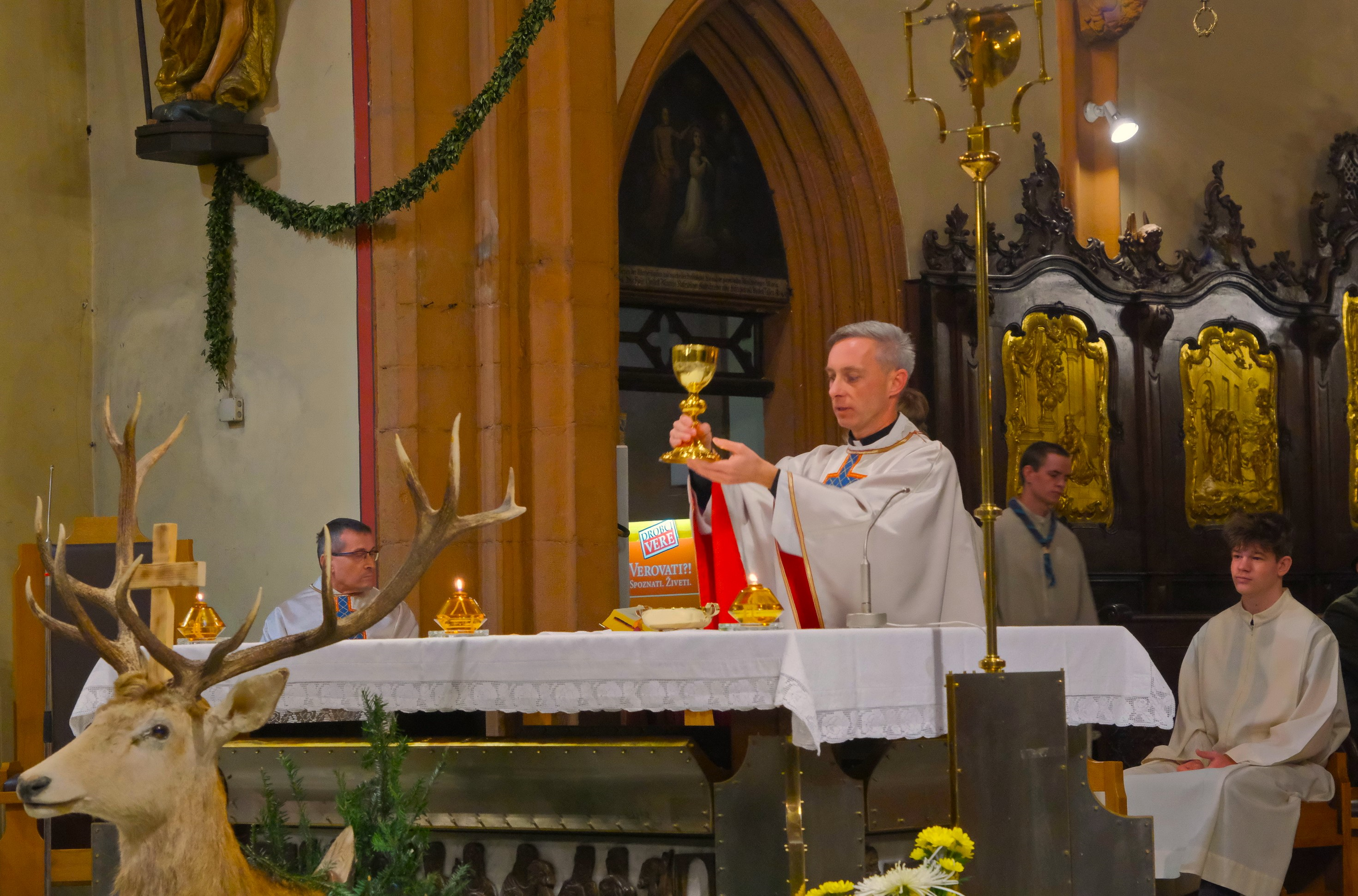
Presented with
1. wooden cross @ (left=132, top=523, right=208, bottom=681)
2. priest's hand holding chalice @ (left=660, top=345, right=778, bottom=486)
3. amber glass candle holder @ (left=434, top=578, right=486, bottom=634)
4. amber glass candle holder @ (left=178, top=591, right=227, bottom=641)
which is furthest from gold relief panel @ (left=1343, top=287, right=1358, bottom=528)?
wooden cross @ (left=132, top=523, right=208, bottom=681)

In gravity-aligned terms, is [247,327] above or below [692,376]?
above

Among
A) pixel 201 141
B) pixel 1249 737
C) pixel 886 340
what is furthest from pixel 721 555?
pixel 201 141

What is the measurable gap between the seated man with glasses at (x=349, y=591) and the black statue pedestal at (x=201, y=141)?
2.78 meters

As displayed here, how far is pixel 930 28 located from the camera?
1025 cm

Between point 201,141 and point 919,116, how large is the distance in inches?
169

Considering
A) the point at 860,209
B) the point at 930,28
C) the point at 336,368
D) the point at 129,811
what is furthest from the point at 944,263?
the point at 129,811

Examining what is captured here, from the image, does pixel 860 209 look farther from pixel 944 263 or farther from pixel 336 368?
pixel 336 368

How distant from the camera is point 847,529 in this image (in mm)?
4547

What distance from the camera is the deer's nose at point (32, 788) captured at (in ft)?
9.77

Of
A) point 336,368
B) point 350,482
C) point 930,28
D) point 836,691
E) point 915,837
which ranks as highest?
point 930,28

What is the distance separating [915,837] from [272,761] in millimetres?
1611

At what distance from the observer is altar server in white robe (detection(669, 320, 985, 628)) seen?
14.9ft

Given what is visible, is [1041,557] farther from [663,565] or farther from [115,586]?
[115,586]

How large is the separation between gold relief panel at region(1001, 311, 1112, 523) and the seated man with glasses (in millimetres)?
4602
